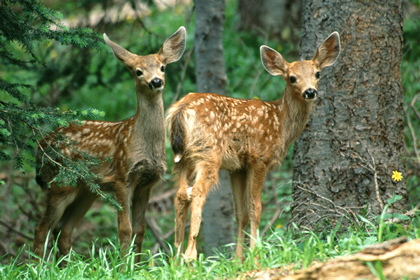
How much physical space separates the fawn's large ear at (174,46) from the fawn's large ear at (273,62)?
95cm

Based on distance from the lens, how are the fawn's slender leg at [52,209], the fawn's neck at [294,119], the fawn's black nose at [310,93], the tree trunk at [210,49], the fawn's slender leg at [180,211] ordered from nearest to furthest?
1. the fawn's slender leg at [180,211]
2. the fawn's black nose at [310,93]
3. the fawn's neck at [294,119]
4. the fawn's slender leg at [52,209]
5. the tree trunk at [210,49]

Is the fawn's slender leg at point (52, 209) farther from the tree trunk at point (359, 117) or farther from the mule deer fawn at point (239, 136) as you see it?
the tree trunk at point (359, 117)

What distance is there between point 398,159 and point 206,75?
299 cm

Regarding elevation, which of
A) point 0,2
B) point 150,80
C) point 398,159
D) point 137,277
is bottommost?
point 137,277

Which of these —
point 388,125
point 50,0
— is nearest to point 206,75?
point 388,125

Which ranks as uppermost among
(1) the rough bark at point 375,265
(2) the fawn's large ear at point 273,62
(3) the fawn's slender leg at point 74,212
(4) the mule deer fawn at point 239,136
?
(2) the fawn's large ear at point 273,62

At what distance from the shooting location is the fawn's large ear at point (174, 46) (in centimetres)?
692

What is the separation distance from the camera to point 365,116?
248 inches

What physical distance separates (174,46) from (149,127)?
103 cm

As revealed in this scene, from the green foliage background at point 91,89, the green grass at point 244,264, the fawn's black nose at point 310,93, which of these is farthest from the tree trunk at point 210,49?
the green grass at point 244,264

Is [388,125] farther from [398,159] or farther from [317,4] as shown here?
[317,4]

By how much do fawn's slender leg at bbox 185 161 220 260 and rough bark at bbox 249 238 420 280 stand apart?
72.4 inches

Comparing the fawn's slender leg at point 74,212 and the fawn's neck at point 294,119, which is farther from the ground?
the fawn's neck at point 294,119

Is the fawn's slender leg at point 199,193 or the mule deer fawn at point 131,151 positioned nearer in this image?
the fawn's slender leg at point 199,193
